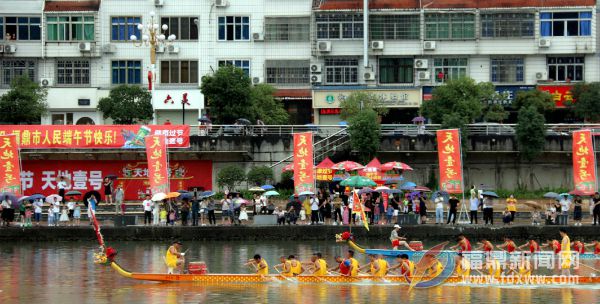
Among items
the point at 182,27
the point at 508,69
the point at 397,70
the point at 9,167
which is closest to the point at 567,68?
the point at 508,69

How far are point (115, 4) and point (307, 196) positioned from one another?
22.1 metres

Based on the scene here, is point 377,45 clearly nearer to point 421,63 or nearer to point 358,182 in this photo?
point 421,63

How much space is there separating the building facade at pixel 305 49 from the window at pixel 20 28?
0.06 metres

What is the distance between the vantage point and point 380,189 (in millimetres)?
48188

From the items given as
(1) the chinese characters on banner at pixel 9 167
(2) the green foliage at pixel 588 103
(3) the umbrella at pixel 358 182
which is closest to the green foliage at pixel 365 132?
(3) the umbrella at pixel 358 182

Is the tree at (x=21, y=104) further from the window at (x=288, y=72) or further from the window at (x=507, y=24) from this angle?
the window at (x=507, y=24)

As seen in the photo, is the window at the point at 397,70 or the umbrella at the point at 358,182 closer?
the umbrella at the point at 358,182

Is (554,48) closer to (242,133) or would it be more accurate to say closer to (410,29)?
(410,29)

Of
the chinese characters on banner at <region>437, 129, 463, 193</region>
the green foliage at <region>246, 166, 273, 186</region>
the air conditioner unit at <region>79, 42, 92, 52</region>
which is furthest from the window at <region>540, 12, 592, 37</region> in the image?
the air conditioner unit at <region>79, 42, 92, 52</region>

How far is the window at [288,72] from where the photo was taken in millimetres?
66812

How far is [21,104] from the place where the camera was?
60156 millimetres

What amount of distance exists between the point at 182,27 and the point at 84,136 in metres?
13.5

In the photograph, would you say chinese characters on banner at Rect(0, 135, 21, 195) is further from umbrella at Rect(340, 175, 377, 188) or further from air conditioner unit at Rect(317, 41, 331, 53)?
air conditioner unit at Rect(317, 41, 331, 53)

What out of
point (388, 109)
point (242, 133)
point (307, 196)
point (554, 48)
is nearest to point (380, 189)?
point (307, 196)
